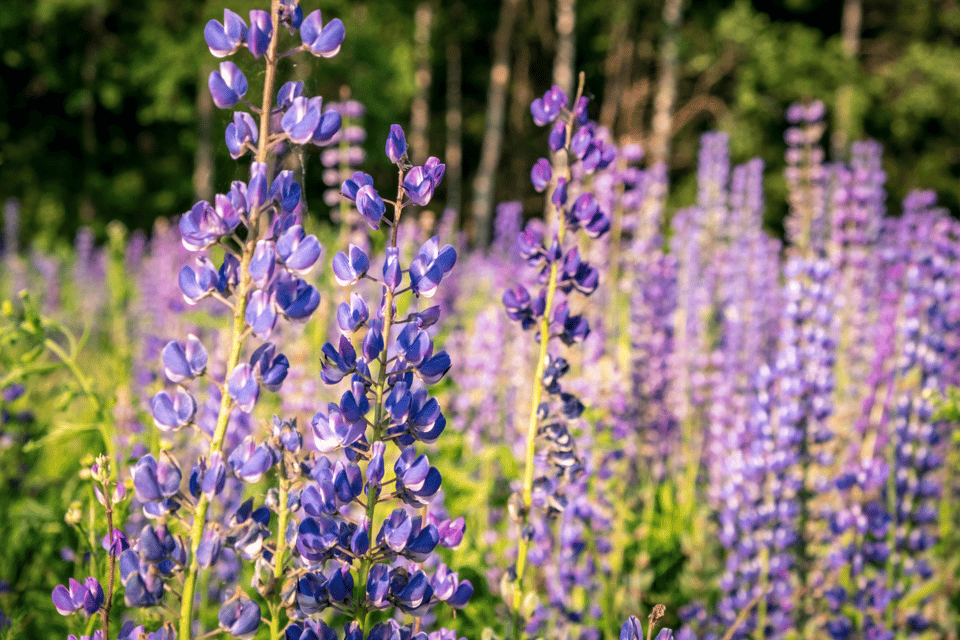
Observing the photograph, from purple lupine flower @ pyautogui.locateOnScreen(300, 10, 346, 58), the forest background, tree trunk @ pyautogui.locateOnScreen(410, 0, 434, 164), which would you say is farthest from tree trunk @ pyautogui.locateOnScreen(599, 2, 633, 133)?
purple lupine flower @ pyautogui.locateOnScreen(300, 10, 346, 58)

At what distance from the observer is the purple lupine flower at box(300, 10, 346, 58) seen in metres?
0.93

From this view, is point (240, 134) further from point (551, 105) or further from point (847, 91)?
point (847, 91)

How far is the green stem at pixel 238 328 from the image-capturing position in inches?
32.7

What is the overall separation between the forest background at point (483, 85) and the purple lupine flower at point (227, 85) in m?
11.2

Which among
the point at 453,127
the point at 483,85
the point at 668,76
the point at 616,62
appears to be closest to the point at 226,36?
the point at 668,76

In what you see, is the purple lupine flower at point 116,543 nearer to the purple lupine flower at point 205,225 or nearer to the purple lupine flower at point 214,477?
the purple lupine flower at point 214,477

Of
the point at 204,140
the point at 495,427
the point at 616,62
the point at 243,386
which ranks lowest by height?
the point at 495,427

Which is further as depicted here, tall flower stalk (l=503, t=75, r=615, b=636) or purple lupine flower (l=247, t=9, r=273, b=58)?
tall flower stalk (l=503, t=75, r=615, b=636)

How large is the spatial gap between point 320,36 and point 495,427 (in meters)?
2.23

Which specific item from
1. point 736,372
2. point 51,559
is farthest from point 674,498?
point 51,559

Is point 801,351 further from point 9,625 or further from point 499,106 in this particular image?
point 499,106

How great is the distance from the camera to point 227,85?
905 mm

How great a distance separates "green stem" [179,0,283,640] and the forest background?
36.9 ft

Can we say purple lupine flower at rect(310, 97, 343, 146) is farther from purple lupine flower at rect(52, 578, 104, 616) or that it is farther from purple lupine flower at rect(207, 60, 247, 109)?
purple lupine flower at rect(52, 578, 104, 616)
